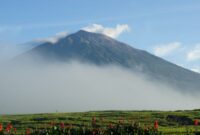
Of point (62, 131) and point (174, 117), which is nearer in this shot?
point (62, 131)

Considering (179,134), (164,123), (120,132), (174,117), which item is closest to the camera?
(120,132)

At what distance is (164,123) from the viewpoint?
73.2 m

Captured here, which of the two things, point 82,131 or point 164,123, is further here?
point 164,123

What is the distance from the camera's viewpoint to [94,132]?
2831cm

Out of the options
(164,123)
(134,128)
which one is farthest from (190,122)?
(134,128)

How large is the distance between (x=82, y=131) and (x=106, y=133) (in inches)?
57.7

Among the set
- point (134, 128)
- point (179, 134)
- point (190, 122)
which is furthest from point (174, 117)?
point (134, 128)

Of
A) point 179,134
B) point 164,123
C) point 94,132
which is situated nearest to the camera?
point 94,132

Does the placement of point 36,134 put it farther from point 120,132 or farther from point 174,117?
point 174,117

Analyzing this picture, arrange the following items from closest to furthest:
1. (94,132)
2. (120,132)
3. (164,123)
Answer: (94,132), (120,132), (164,123)

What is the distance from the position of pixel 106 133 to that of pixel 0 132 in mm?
6188

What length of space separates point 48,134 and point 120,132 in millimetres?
4290

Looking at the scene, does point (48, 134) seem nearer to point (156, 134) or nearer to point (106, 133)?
point (106, 133)

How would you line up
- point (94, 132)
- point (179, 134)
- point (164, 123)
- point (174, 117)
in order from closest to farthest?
point (94, 132)
point (179, 134)
point (164, 123)
point (174, 117)
